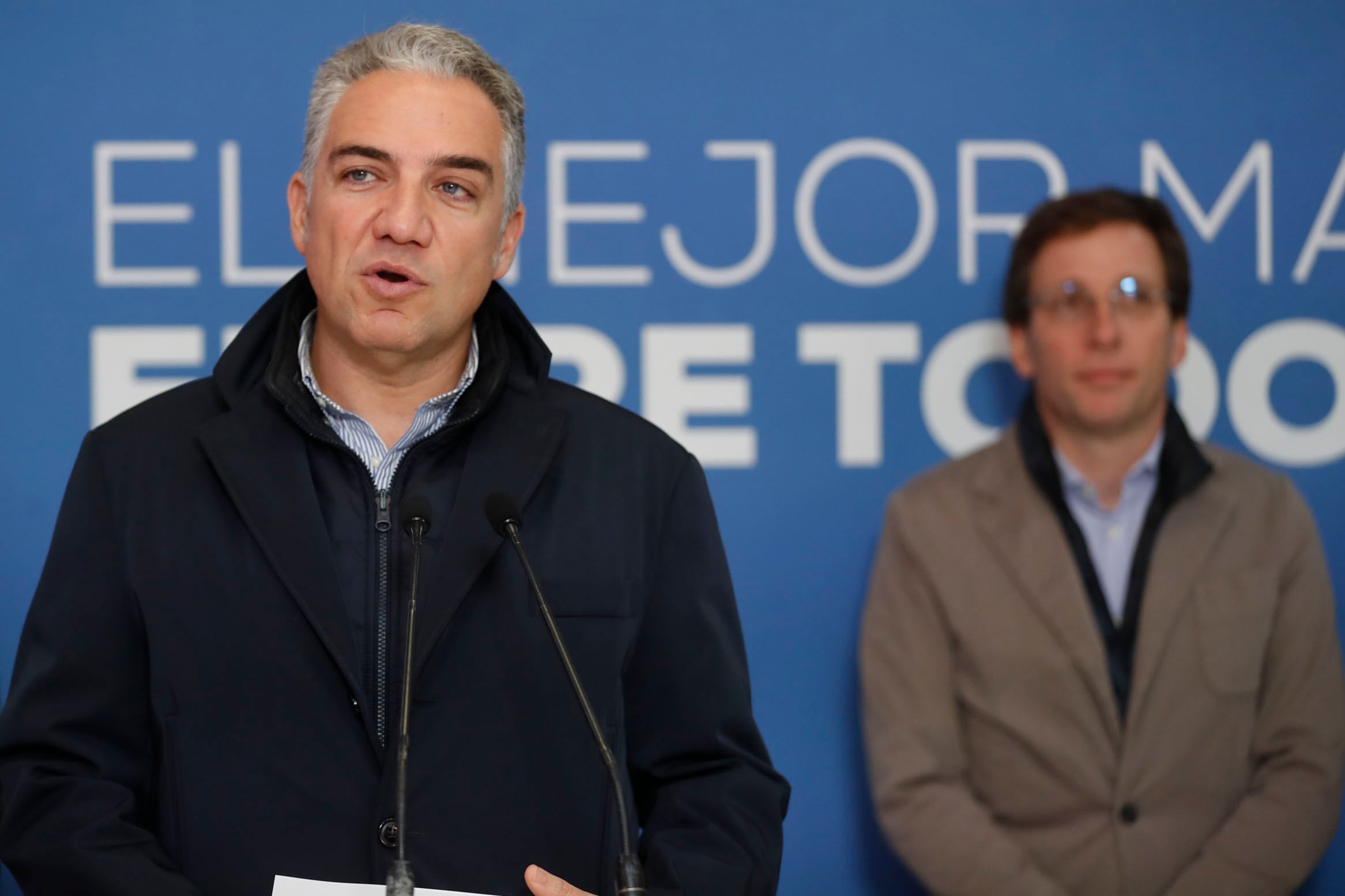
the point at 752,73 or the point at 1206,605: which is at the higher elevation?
the point at 752,73

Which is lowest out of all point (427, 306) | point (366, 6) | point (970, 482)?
point (970, 482)

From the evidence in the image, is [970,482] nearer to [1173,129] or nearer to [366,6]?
[1173,129]

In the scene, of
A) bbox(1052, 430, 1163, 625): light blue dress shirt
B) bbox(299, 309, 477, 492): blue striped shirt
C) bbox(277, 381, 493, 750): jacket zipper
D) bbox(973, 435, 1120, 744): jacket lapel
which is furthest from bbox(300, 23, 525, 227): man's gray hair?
bbox(1052, 430, 1163, 625): light blue dress shirt

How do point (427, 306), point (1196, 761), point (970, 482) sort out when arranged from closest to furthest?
point (427, 306)
point (1196, 761)
point (970, 482)

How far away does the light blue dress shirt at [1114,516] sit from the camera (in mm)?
2377

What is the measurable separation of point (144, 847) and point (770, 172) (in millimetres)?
1638

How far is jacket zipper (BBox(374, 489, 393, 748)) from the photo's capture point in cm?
163

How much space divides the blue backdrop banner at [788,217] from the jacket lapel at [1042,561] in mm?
153

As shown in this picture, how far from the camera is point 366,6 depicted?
2.58m

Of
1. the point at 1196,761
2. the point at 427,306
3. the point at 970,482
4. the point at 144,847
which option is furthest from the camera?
the point at 970,482

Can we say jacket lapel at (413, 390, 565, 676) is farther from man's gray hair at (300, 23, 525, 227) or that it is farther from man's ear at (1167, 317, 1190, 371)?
man's ear at (1167, 317, 1190, 371)

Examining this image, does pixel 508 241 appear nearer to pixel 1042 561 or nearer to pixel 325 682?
pixel 325 682

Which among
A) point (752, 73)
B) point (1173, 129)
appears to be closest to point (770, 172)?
point (752, 73)

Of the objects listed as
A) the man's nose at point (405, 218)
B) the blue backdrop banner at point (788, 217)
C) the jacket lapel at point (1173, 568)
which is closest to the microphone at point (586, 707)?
the man's nose at point (405, 218)
